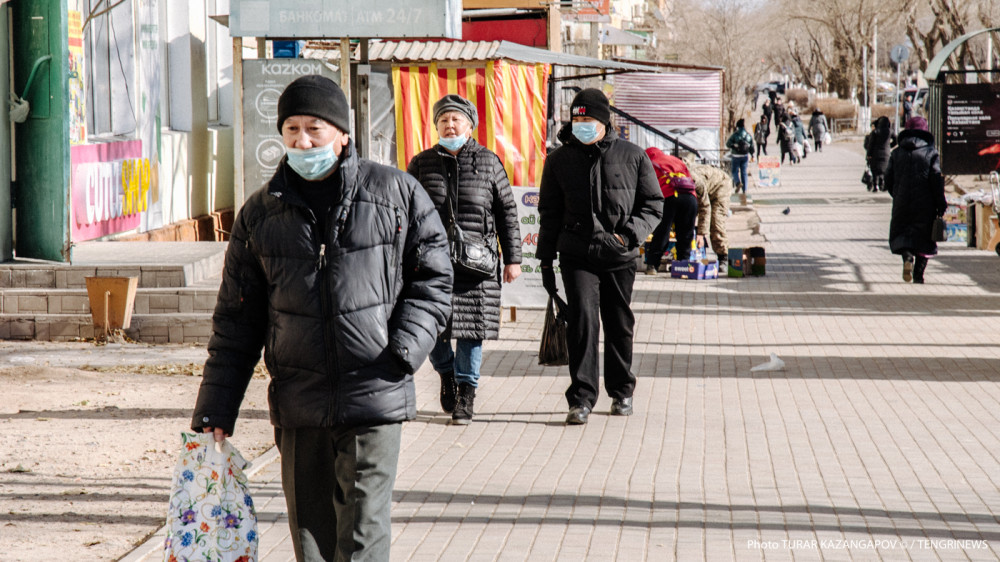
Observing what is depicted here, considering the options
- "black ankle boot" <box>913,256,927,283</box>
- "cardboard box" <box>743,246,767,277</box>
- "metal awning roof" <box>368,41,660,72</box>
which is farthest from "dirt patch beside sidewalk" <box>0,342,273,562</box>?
"black ankle boot" <box>913,256,927,283</box>

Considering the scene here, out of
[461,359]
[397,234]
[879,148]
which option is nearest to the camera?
[397,234]

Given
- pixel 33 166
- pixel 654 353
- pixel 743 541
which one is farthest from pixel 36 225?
pixel 743 541

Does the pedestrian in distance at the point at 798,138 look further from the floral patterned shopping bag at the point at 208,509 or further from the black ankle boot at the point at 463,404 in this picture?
the floral patterned shopping bag at the point at 208,509

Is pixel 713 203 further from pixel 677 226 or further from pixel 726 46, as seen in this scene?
pixel 726 46

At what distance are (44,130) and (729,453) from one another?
22.3 feet

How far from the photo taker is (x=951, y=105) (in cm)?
1698

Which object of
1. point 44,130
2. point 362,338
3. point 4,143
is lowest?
point 362,338

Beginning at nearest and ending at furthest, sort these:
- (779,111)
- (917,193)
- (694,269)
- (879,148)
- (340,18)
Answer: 1. (340,18)
2. (917,193)
3. (694,269)
4. (879,148)
5. (779,111)

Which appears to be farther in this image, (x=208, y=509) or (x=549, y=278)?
(x=549, y=278)

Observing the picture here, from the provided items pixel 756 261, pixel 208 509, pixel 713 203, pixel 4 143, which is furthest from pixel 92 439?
pixel 756 261

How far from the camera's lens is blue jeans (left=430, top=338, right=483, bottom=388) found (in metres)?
7.47

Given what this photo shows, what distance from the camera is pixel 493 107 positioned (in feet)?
39.6

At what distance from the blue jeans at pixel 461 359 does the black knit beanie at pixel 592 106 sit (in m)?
1.41

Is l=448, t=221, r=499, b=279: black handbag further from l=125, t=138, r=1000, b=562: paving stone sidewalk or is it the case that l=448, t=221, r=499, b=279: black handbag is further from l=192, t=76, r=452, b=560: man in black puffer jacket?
l=192, t=76, r=452, b=560: man in black puffer jacket
